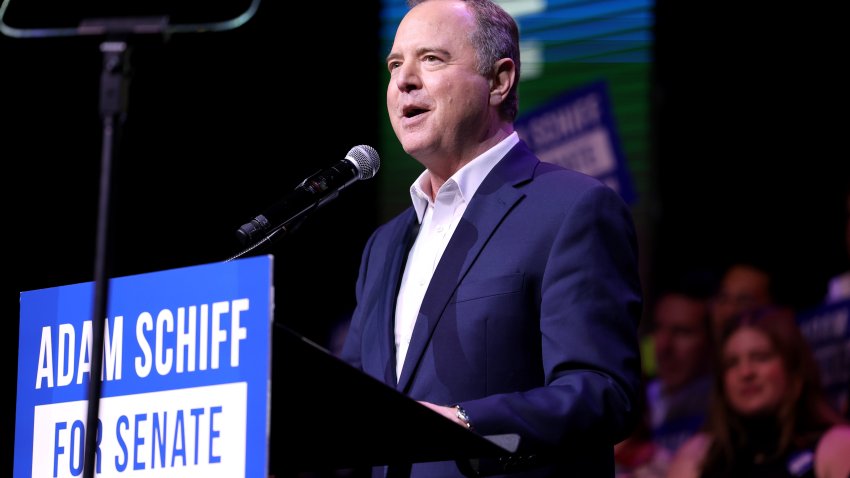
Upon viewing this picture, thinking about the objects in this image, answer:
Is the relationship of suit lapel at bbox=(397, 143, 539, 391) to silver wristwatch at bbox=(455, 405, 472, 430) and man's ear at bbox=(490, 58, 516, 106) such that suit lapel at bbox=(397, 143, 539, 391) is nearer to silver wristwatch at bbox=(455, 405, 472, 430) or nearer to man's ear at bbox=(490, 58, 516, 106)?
man's ear at bbox=(490, 58, 516, 106)

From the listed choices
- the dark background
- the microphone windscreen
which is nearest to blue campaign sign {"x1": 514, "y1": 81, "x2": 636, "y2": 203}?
the dark background

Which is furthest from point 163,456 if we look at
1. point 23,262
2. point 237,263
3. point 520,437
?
point 23,262

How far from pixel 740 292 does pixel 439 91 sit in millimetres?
3025

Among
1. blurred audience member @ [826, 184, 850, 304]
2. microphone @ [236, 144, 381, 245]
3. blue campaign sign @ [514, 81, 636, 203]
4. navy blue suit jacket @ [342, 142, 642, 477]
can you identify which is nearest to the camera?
navy blue suit jacket @ [342, 142, 642, 477]

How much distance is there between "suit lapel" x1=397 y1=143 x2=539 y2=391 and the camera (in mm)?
1985

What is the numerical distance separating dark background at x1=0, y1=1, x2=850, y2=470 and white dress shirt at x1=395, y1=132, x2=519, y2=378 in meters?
2.29

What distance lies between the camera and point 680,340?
5043 millimetres

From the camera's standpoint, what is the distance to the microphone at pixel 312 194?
6.30ft

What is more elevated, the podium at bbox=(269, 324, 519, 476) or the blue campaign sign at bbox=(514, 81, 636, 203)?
the blue campaign sign at bbox=(514, 81, 636, 203)

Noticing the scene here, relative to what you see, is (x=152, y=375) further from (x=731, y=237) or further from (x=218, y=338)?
(x=731, y=237)

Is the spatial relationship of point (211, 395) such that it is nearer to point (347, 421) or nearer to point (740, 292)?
point (347, 421)

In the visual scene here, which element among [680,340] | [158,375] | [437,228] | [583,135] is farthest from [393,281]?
[583,135]

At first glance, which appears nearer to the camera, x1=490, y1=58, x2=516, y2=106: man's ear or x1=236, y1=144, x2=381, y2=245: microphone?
x1=236, y1=144, x2=381, y2=245: microphone

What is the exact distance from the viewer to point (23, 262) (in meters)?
4.61
